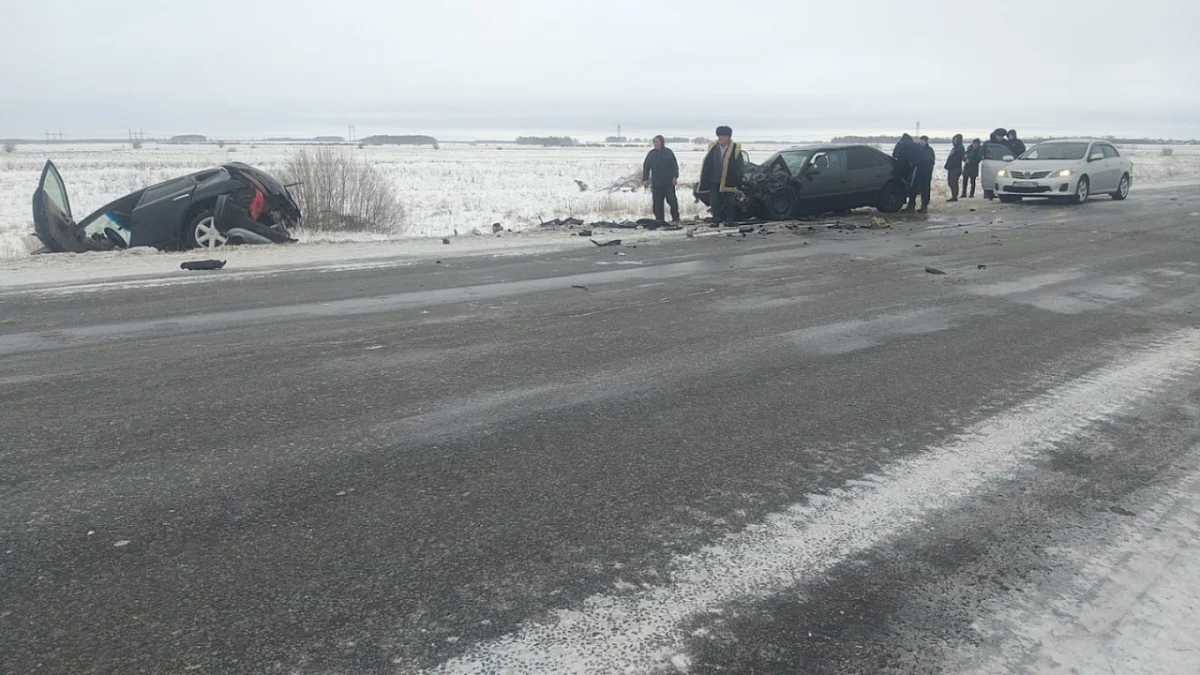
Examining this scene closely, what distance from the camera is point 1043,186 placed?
1944cm

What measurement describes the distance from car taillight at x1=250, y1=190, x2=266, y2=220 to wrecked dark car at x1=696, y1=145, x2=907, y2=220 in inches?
308

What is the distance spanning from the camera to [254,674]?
226cm

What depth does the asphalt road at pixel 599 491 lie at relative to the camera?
8.11ft

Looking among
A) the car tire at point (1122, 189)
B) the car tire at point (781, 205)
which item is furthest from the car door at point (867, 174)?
the car tire at point (1122, 189)

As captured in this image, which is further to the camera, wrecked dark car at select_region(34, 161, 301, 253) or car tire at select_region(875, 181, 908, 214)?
car tire at select_region(875, 181, 908, 214)

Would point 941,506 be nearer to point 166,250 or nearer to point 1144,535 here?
point 1144,535

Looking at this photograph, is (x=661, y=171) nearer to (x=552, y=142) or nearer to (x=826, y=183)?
(x=826, y=183)

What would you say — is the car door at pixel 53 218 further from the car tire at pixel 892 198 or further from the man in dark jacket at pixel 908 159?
the man in dark jacket at pixel 908 159

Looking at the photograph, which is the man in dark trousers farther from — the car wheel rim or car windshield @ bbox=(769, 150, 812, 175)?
the car wheel rim

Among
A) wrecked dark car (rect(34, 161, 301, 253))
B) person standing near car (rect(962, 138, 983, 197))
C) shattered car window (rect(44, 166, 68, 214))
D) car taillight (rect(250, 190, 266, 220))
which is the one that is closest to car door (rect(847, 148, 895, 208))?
person standing near car (rect(962, 138, 983, 197))

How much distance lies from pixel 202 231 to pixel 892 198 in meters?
13.3

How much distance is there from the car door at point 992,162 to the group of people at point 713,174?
9700mm

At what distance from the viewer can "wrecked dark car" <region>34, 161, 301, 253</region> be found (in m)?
11.9

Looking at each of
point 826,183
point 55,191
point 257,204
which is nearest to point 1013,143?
point 826,183
